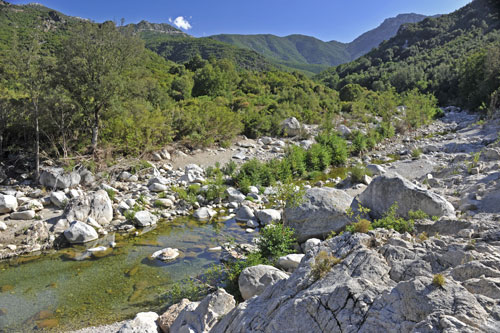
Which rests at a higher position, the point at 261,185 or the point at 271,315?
the point at 271,315

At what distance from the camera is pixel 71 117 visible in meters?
15.3

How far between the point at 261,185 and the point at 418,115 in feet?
76.1

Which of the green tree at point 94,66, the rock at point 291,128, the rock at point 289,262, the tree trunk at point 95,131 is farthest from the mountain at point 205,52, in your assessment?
the rock at point 289,262

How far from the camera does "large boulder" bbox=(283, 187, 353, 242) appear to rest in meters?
8.81

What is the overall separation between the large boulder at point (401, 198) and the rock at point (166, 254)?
5927 millimetres

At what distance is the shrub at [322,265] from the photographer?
394cm

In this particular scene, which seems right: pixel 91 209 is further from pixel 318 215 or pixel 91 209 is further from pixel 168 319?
pixel 318 215

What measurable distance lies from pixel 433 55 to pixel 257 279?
89.6 metres

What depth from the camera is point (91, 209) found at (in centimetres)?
1048

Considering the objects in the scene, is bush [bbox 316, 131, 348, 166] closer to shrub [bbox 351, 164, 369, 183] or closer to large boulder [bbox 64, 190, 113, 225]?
shrub [bbox 351, 164, 369, 183]

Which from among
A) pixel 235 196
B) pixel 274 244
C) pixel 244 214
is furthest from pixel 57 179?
pixel 274 244

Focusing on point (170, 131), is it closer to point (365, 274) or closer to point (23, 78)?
point (23, 78)

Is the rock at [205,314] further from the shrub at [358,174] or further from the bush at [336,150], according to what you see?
the bush at [336,150]

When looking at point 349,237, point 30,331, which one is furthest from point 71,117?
point 349,237
